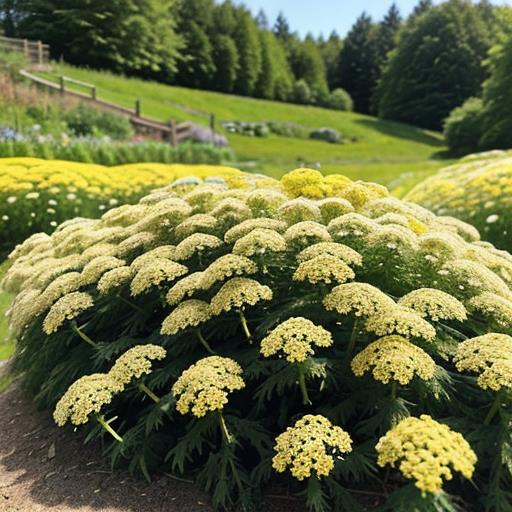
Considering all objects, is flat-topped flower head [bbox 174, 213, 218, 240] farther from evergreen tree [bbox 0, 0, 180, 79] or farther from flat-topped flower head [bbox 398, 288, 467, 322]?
evergreen tree [bbox 0, 0, 180, 79]

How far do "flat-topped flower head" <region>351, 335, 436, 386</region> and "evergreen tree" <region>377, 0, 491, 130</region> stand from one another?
60777 millimetres

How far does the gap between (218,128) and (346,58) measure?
5136 cm

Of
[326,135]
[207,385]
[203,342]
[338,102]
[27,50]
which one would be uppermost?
[207,385]

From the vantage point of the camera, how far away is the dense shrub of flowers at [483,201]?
799cm

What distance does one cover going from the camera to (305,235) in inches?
145

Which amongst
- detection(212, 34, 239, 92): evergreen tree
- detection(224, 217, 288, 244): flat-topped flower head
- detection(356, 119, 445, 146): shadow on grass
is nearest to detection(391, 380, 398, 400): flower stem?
detection(224, 217, 288, 244): flat-topped flower head

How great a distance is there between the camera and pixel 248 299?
3.06 metres

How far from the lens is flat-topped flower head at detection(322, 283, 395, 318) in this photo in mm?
2805

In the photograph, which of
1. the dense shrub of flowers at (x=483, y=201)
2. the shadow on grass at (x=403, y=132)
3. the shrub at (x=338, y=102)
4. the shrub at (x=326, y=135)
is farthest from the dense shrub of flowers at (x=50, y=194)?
the shrub at (x=338, y=102)

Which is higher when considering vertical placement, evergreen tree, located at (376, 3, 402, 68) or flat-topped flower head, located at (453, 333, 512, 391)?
evergreen tree, located at (376, 3, 402, 68)

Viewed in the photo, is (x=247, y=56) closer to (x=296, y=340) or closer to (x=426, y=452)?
(x=296, y=340)

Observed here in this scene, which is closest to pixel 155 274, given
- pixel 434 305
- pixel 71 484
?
pixel 71 484

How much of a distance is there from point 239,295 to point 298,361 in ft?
1.97

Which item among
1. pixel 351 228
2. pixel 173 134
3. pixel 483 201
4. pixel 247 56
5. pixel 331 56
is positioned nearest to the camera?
pixel 351 228
